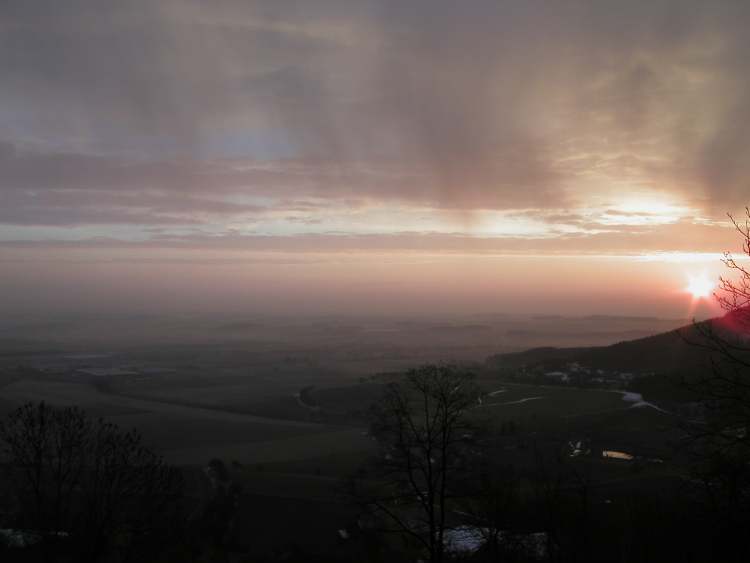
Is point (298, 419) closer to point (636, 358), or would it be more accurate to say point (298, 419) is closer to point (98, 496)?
point (98, 496)

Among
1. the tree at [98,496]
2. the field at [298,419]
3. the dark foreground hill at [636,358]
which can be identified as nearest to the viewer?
the tree at [98,496]

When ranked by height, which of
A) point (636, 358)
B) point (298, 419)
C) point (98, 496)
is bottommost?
point (298, 419)

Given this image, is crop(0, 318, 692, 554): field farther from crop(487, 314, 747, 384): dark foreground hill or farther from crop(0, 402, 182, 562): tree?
crop(487, 314, 747, 384): dark foreground hill

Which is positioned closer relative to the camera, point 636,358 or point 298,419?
point 298,419

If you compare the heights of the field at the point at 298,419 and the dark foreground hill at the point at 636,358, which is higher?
the dark foreground hill at the point at 636,358

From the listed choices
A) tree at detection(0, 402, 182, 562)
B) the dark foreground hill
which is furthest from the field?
the dark foreground hill

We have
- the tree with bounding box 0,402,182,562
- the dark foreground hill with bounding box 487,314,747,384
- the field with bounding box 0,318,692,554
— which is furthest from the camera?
the dark foreground hill with bounding box 487,314,747,384

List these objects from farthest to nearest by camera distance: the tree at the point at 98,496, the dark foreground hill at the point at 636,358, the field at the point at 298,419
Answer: the dark foreground hill at the point at 636,358 → the field at the point at 298,419 → the tree at the point at 98,496

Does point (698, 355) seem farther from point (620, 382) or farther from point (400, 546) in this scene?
point (400, 546)

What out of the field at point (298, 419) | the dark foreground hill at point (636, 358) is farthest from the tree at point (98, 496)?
the dark foreground hill at point (636, 358)

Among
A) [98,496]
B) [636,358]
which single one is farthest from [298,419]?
[636,358]

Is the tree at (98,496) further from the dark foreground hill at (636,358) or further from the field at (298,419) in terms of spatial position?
the dark foreground hill at (636,358)
